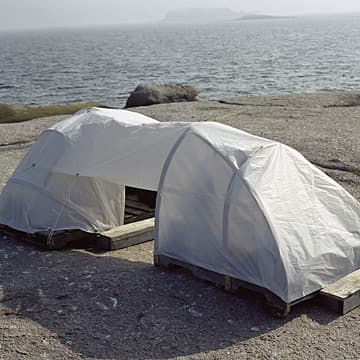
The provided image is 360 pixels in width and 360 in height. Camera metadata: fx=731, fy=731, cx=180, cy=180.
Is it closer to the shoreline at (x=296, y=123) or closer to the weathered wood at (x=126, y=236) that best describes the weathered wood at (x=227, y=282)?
the weathered wood at (x=126, y=236)

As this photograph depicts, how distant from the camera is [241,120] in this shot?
62.9ft

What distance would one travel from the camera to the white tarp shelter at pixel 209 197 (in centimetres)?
665

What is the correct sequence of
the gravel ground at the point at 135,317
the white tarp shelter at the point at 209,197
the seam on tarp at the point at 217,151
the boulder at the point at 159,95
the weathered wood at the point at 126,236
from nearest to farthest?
the gravel ground at the point at 135,317, the white tarp shelter at the point at 209,197, the seam on tarp at the point at 217,151, the weathered wood at the point at 126,236, the boulder at the point at 159,95

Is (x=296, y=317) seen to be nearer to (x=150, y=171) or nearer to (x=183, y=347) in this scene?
(x=183, y=347)

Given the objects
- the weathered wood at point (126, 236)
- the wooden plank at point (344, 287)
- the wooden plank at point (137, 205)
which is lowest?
the wooden plank at point (137, 205)

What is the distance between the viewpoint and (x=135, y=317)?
6.46 metres

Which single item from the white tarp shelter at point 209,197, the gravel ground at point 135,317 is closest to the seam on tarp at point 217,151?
the white tarp shelter at point 209,197

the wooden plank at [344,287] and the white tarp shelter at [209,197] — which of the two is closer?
the wooden plank at [344,287]

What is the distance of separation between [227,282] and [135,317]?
96 cm

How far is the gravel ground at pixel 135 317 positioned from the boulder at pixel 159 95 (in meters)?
16.9

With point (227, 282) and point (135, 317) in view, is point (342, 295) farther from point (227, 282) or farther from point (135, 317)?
point (135, 317)

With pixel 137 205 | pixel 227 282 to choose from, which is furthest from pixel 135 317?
pixel 137 205

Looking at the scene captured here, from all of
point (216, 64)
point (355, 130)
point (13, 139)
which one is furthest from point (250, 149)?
point (216, 64)

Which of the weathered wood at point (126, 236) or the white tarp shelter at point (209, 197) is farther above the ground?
the white tarp shelter at point (209, 197)
